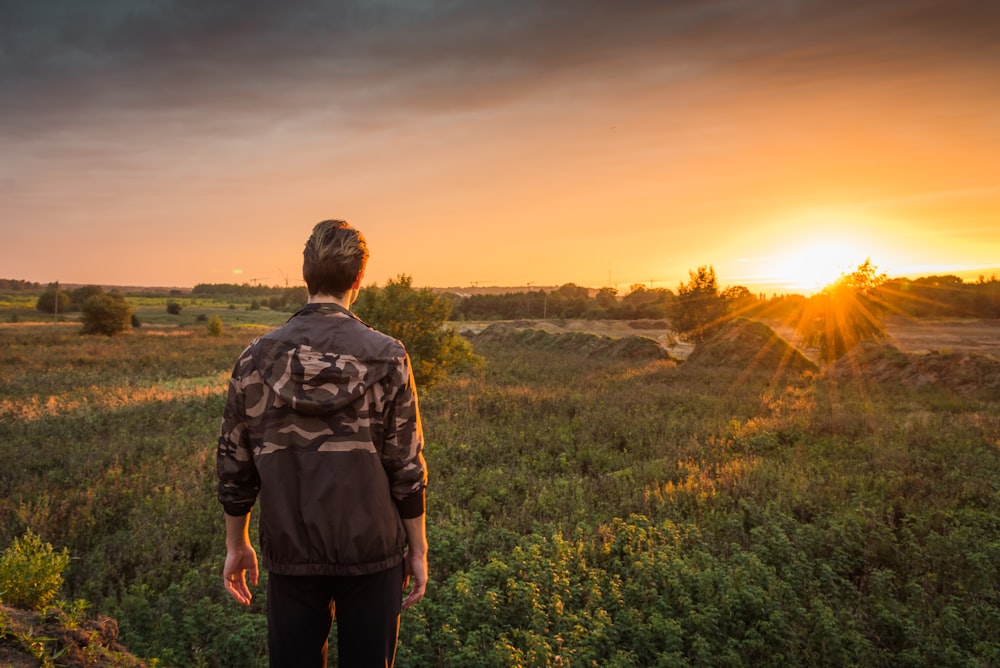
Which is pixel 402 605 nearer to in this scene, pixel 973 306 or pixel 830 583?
pixel 830 583

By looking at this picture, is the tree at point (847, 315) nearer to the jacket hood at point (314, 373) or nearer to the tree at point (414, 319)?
the tree at point (414, 319)

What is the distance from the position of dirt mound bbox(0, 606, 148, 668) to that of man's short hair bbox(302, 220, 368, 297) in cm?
321

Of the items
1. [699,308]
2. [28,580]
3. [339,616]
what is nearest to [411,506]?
[339,616]

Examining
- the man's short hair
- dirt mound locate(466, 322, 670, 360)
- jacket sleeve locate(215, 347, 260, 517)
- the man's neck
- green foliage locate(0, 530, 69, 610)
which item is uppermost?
the man's short hair

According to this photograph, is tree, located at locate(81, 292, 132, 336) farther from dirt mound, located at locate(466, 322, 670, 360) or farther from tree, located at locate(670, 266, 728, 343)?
tree, located at locate(670, 266, 728, 343)

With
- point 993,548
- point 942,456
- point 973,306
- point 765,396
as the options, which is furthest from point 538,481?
point 973,306

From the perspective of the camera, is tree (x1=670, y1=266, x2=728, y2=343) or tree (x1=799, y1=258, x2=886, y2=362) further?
tree (x1=670, y1=266, x2=728, y2=343)

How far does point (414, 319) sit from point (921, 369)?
18902 mm

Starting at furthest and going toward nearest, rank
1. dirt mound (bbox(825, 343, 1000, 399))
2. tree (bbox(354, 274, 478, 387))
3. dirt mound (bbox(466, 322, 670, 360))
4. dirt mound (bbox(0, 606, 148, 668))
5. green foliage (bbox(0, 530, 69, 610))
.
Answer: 1. dirt mound (bbox(466, 322, 670, 360))
2. dirt mound (bbox(825, 343, 1000, 399))
3. tree (bbox(354, 274, 478, 387))
4. green foliage (bbox(0, 530, 69, 610))
5. dirt mound (bbox(0, 606, 148, 668))

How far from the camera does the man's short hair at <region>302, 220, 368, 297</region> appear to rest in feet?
7.55

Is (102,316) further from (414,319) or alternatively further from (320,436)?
(320,436)

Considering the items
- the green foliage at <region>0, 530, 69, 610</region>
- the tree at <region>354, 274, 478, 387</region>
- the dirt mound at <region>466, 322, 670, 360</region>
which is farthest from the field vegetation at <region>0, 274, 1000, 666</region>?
the dirt mound at <region>466, 322, 670, 360</region>

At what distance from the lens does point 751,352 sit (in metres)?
25.4

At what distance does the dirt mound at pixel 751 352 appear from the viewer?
957 inches
